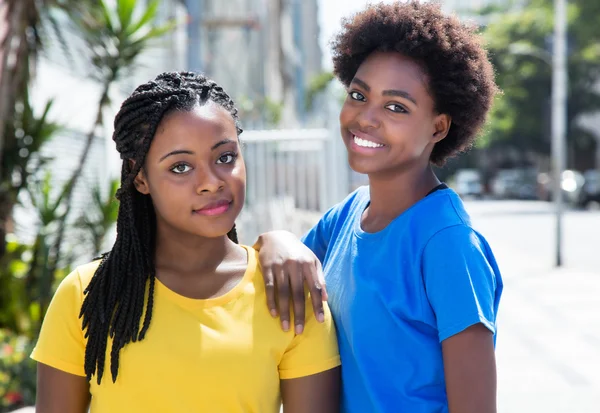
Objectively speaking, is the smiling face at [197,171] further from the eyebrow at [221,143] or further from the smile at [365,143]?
the smile at [365,143]

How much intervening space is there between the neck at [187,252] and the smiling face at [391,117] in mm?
420

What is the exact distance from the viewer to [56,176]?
7.63m

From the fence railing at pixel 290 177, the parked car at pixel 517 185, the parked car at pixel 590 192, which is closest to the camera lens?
the fence railing at pixel 290 177

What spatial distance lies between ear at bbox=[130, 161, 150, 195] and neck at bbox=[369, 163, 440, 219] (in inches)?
23.2

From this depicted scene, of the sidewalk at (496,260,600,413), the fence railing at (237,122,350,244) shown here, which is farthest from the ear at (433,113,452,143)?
the fence railing at (237,122,350,244)

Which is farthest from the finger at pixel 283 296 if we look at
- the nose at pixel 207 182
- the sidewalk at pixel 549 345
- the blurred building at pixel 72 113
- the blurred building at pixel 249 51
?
the blurred building at pixel 249 51

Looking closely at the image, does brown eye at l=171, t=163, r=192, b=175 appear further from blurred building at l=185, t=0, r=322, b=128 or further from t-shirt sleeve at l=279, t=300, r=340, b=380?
blurred building at l=185, t=0, r=322, b=128

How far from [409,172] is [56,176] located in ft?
19.8

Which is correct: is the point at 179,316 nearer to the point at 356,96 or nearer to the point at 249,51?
the point at 356,96

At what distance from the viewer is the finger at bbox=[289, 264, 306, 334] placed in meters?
1.99

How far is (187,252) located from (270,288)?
23 cm

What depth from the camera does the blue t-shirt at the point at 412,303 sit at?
1.84 metres

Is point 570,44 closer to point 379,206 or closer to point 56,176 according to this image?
point 56,176

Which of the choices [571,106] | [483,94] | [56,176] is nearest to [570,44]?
[571,106]
